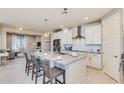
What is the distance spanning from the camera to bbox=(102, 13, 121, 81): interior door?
10.4ft

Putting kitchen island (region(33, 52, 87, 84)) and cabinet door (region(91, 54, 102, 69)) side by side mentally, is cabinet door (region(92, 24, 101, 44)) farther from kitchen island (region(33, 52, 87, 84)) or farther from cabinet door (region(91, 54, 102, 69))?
kitchen island (region(33, 52, 87, 84))

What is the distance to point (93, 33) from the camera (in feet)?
15.8

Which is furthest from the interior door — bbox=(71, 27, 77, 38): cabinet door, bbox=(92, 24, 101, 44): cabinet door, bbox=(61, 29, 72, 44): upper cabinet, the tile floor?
bbox=(61, 29, 72, 44): upper cabinet

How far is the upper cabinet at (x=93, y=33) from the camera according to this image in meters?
4.60

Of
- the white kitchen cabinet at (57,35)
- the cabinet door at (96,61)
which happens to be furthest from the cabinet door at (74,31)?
the cabinet door at (96,61)

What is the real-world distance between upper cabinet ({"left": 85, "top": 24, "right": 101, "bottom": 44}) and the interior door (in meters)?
0.57

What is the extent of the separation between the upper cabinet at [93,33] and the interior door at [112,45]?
572 mm

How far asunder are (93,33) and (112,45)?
152 centimetres

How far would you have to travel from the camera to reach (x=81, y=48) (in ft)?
19.4

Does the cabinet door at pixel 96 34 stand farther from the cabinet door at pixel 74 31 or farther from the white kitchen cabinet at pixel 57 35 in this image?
the white kitchen cabinet at pixel 57 35
